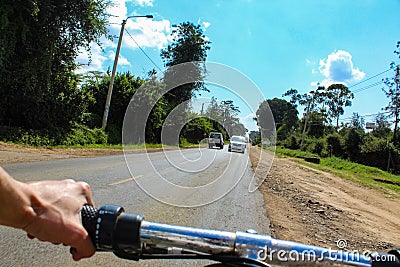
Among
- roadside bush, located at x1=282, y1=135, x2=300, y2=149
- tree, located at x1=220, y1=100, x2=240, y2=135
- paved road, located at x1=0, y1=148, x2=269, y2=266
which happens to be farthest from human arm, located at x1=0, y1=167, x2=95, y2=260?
roadside bush, located at x1=282, y1=135, x2=300, y2=149

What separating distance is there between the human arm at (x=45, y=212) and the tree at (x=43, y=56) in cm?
1463

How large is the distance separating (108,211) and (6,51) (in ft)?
49.8

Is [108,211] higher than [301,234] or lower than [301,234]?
higher

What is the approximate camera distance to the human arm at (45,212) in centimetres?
93

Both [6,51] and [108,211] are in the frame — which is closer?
[108,211]

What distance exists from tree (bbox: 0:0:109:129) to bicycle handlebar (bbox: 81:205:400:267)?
14771 millimetres

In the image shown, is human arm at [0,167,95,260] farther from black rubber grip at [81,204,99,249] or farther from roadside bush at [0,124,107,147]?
roadside bush at [0,124,107,147]

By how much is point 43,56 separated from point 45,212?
16.7 metres

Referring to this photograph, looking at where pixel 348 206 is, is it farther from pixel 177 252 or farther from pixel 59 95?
pixel 59 95

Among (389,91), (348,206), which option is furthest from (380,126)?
(348,206)

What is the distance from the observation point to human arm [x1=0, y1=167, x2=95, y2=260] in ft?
3.05

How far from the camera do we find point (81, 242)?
1.00 m

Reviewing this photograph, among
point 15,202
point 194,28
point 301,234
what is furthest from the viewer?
point 194,28

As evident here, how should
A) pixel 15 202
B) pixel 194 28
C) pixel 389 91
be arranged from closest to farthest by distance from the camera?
1. pixel 15 202
2. pixel 389 91
3. pixel 194 28
